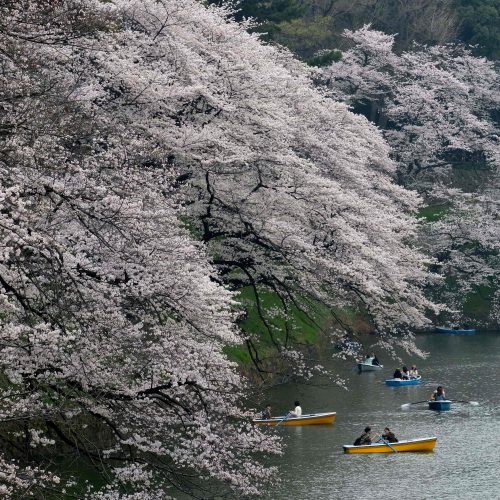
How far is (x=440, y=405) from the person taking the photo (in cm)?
3023

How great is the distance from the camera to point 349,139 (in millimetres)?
32531

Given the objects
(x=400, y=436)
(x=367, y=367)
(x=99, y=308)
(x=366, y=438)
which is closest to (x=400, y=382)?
(x=367, y=367)

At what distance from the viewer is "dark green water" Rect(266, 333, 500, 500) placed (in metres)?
20.5

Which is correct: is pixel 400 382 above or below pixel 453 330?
below

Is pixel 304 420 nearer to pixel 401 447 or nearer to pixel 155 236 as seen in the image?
pixel 401 447

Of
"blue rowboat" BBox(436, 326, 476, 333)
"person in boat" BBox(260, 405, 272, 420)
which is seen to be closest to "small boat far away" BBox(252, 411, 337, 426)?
"person in boat" BBox(260, 405, 272, 420)

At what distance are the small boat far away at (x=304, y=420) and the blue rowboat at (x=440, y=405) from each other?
171 inches

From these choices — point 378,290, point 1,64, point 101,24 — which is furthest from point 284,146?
point 1,64

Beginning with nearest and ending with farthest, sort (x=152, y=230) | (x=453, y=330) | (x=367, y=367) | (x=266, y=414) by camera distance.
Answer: (x=152, y=230) → (x=266, y=414) → (x=367, y=367) → (x=453, y=330)

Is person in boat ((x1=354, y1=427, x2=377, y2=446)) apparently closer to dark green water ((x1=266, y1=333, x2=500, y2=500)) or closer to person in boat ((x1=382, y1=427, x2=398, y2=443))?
person in boat ((x1=382, y1=427, x2=398, y2=443))

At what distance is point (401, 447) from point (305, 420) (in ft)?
11.8

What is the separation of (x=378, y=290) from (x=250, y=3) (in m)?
23.1

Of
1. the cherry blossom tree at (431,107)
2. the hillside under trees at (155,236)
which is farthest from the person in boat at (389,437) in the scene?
the cherry blossom tree at (431,107)

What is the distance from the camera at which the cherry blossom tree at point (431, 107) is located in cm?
5834
